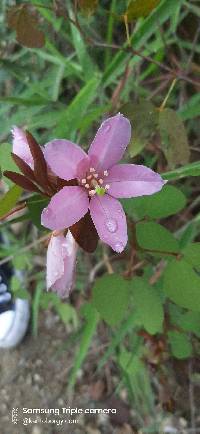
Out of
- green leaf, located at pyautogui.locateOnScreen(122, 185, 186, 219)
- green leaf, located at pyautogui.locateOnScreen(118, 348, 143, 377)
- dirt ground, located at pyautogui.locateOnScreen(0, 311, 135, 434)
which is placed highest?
green leaf, located at pyautogui.locateOnScreen(122, 185, 186, 219)

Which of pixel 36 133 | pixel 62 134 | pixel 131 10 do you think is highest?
pixel 131 10

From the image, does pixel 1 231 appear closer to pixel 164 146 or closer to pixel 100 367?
pixel 100 367

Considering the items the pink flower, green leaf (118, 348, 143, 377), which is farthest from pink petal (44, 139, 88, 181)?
green leaf (118, 348, 143, 377)

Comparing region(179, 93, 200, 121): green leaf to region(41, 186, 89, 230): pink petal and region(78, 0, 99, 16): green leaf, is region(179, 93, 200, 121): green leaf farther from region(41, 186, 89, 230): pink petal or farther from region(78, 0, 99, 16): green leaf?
region(41, 186, 89, 230): pink petal

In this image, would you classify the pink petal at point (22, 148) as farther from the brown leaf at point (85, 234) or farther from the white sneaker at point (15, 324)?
the white sneaker at point (15, 324)

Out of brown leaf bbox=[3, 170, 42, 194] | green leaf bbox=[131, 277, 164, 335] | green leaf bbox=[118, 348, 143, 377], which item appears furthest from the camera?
green leaf bbox=[118, 348, 143, 377]

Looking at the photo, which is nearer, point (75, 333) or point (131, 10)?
point (131, 10)

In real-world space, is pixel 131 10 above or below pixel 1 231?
above

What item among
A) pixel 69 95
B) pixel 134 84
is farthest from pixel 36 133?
pixel 134 84
